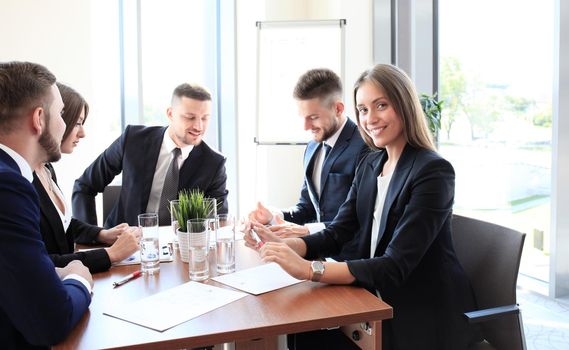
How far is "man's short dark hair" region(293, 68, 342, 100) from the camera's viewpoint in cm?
271

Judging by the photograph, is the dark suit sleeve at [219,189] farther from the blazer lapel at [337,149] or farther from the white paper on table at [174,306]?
the white paper on table at [174,306]

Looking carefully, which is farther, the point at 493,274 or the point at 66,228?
the point at 66,228

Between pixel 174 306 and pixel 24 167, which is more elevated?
pixel 24 167

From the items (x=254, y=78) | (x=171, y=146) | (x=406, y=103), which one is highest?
(x=254, y=78)

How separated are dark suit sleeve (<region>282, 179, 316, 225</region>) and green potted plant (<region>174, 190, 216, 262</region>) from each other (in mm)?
1069

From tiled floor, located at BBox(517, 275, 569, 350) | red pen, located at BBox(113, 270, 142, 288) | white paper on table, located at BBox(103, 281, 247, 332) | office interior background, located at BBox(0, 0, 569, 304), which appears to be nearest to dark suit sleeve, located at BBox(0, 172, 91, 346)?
white paper on table, located at BBox(103, 281, 247, 332)

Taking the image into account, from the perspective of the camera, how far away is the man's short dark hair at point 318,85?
8.90ft

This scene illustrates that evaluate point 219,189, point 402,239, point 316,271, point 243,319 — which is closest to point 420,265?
point 402,239

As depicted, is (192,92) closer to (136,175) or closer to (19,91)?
(136,175)

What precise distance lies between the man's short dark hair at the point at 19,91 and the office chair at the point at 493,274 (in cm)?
142

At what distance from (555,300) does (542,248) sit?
0.52 meters

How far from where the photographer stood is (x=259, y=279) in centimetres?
166

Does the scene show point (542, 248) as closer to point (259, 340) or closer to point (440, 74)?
point (440, 74)

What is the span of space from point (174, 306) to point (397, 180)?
0.89m
